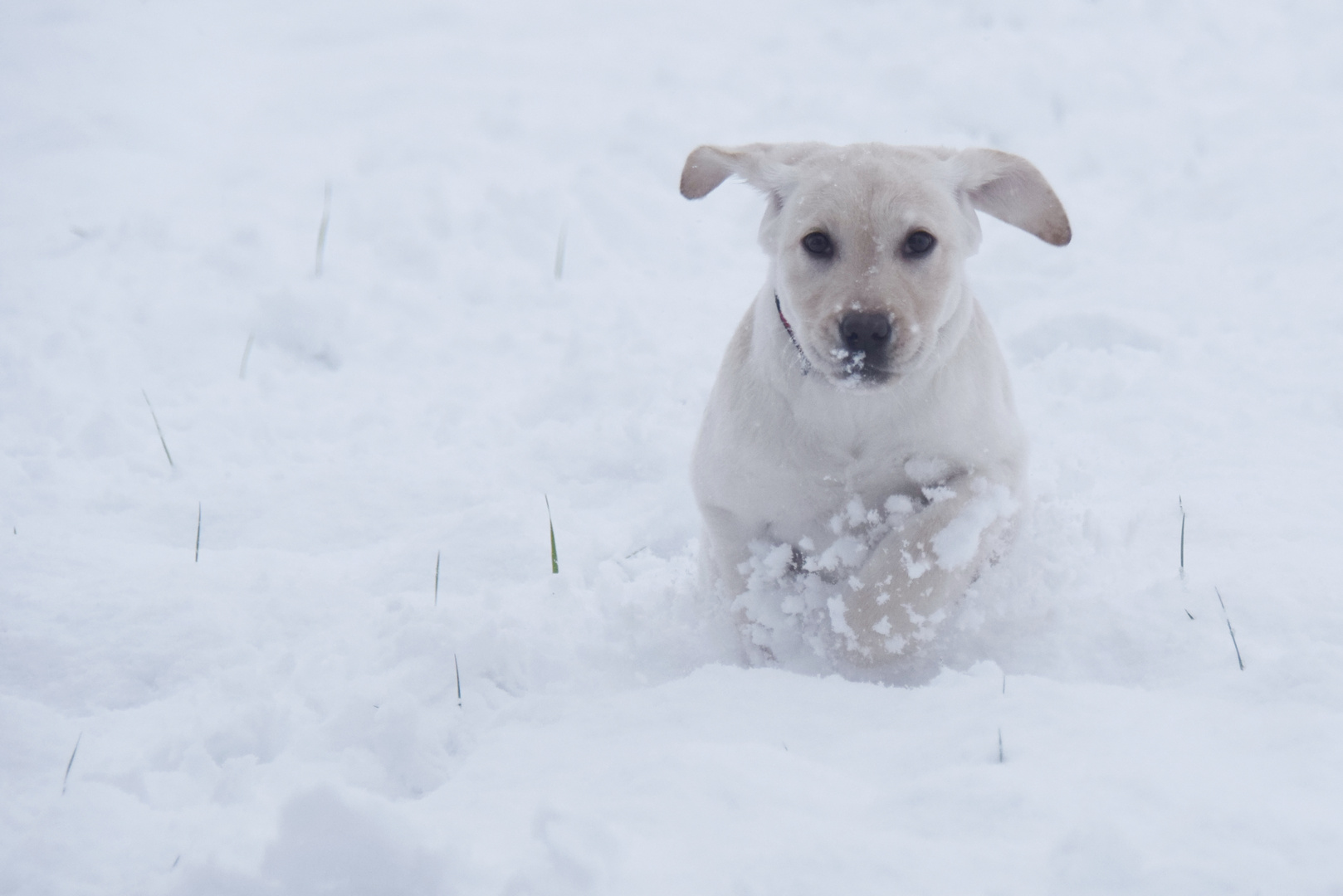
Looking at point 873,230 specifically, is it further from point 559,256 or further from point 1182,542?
point 559,256

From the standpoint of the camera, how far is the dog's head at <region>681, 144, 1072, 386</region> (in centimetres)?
278

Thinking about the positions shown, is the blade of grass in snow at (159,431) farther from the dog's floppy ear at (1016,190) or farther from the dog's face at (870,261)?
the dog's floppy ear at (1016,190)

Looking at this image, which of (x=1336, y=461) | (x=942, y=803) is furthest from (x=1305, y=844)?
(x=1336, y=461)

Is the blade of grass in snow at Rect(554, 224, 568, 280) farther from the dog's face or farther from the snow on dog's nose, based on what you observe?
the snow on dog's nose

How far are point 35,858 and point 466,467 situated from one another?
8.51 ft

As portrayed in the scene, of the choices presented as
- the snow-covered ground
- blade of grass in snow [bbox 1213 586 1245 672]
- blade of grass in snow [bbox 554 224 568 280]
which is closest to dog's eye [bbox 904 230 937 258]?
the snow-covered ground

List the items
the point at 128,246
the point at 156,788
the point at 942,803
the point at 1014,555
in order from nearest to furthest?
1. the point at 942,803
2. the point at 156,788
3. the point at 1014,555
4. the point at 128,246

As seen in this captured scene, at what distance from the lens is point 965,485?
3.03 metres

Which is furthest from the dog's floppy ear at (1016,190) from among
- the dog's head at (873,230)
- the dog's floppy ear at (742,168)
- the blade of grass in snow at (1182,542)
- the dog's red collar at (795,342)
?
the blade of grass in snow at (1182,542)

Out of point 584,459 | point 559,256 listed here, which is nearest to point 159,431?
point 584,459

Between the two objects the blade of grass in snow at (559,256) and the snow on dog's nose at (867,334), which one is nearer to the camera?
the snow on dog's nose at (867,334)

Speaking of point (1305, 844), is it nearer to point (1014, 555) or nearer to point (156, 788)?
point (1014, 555)

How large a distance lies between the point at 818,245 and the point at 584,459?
186 cm

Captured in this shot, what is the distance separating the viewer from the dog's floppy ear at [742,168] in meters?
3.21
